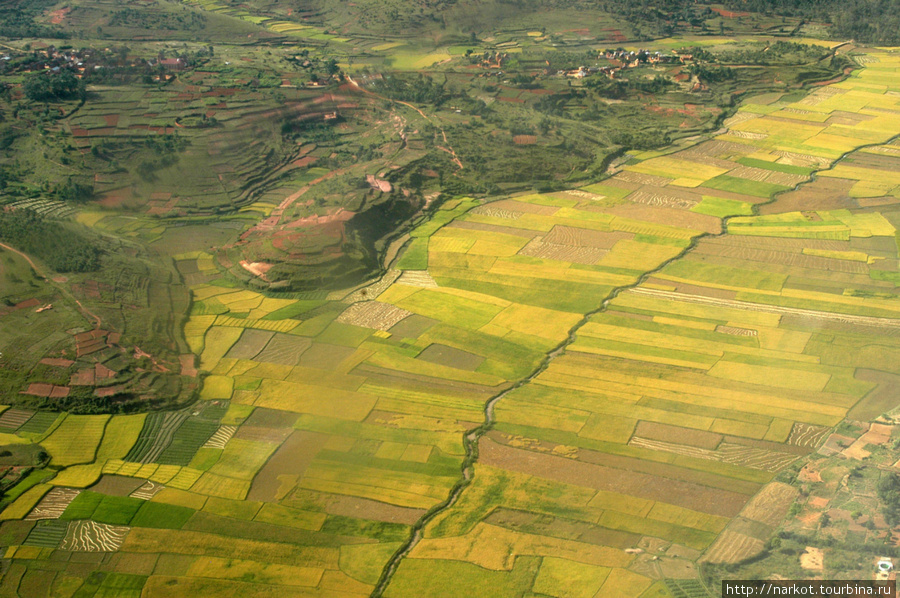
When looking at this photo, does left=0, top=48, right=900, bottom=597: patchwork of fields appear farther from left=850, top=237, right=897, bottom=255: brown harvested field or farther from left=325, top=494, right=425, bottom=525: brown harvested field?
left=850, top=237, right=897, bottom=255: brown harvested field

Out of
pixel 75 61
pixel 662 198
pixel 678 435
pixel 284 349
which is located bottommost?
pixel 678 435

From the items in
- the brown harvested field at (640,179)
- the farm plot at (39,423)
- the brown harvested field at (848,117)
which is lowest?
the farm plot at (39,423)

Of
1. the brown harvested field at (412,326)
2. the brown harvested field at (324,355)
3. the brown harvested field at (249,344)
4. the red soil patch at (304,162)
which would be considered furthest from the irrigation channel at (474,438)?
the red soil patch at (304,162)

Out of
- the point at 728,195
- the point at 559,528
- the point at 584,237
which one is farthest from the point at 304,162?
the point at 559,528

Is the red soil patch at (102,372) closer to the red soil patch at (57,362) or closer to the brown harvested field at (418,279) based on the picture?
the red soil patch at (57,362)

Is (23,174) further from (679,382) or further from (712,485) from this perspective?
(712,485)

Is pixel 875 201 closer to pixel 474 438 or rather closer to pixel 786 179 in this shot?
pixel 786 179
